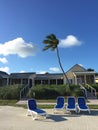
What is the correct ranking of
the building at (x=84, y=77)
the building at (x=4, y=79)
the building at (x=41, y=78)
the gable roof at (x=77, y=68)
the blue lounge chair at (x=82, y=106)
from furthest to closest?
1. the gable roof at (x=77, y=68)
2. the building at (x=4, y=79)
3. the building at (x=41, y=78)
4. the building at (x=84, y=77)
5. the blue lounge chair at (x=82, y=106)

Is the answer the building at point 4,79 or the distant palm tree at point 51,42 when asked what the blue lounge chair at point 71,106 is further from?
the building at point 4,79

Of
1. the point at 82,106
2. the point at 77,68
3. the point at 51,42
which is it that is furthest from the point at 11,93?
the point at 77,68

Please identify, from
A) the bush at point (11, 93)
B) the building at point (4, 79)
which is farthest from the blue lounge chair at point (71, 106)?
the building at point (4, 79)

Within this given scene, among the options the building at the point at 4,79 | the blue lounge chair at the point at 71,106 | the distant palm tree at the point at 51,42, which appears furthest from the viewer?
the building at the point at 4,79

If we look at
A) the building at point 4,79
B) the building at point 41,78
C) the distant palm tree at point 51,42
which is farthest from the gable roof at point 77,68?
the building at point 4,79

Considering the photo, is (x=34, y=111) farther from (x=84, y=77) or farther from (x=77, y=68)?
(x=77, y=68)

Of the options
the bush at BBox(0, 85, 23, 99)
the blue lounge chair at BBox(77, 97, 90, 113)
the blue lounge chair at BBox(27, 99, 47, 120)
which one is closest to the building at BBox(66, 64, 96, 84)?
the bush at BBox(0, 85, 23, 99)

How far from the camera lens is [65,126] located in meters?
8.76

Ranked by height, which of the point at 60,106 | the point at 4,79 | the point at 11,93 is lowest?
the point at 60,106

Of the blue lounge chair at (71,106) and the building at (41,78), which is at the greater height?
the building at (41,78)

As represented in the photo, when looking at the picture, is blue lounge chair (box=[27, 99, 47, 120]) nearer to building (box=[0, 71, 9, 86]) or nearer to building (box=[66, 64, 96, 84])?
building (box=[66, 64, 96, 84])

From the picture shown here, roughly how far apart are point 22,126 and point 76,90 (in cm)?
1719

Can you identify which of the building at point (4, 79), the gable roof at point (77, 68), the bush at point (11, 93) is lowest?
the bush at point (11, 93)

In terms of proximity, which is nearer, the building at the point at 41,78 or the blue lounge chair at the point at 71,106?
the blue lounge chair at the point at 71,106
